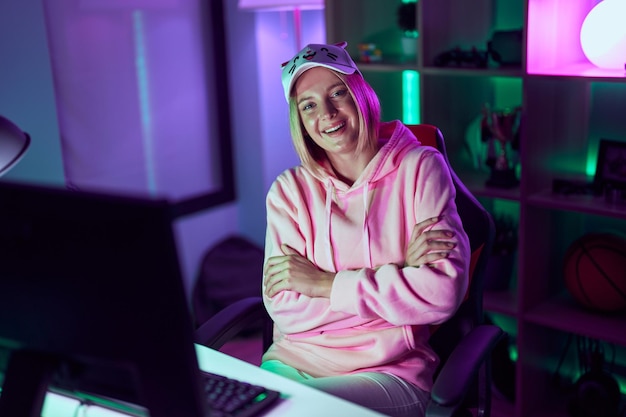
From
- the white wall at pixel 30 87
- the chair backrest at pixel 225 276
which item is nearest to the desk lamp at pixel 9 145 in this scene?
the white wall at pixel 30 87

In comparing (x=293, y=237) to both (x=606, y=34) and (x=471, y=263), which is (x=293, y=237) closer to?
(x=471, y=263)

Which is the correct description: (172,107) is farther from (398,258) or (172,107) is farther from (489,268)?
(398,258)

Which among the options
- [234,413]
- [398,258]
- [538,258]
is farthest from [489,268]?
[234,413]

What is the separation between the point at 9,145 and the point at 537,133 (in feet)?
6.03

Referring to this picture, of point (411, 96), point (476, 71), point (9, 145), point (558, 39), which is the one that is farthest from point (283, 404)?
point (411, 96)

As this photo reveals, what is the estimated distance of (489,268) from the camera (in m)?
2.92

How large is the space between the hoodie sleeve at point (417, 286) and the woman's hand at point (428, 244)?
1 centimetres

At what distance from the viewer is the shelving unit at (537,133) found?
2613 mm

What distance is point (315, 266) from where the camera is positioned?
1.91 metres

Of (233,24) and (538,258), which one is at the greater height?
(233,24)

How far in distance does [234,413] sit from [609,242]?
5.53 ft

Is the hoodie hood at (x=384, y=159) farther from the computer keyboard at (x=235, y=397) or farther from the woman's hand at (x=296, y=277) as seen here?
the computer keyboard at (x=235, y=397)

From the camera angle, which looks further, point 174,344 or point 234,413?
point 234,413

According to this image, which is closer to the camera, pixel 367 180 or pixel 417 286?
pixel 417 286
